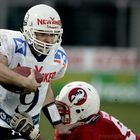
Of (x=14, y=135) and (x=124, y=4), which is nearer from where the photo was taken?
(x=14, y=135)

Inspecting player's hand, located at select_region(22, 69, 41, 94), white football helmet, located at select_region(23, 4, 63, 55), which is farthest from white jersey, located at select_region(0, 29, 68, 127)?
player's hand, located at select_region(22, 69, 41, 94)

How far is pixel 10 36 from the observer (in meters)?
6.86

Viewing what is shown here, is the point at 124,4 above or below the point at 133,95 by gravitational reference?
above

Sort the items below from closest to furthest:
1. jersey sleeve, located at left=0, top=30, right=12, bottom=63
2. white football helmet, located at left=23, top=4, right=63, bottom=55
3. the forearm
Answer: the forearm
jersey sleeve, located at left=0, top=30, right=12, bottom=63
white football helmet, located at left=23, top=4, right=63, bottom=55

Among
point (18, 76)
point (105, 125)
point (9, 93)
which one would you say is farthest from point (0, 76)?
point (105, 125)

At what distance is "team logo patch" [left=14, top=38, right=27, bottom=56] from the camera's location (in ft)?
22.5

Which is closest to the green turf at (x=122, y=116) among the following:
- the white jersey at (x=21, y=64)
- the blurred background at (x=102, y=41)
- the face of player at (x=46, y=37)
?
the blurred background at (x=102, y=41)

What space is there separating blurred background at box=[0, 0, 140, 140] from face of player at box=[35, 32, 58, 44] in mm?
11425

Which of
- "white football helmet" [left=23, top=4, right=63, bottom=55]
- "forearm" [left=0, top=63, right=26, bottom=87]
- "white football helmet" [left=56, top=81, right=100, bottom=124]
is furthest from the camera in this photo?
"white football helmet" [left=56, top=81, right=100, bottom=124]

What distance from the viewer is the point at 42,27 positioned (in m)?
6.81

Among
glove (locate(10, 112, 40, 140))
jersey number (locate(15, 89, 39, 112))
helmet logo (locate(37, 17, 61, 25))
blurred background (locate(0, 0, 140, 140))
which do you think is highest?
helmet logo (locate(37, 17, 61, 25))

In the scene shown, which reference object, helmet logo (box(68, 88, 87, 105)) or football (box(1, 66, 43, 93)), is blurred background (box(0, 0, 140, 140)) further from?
football (box(1, 66, 43, 93))

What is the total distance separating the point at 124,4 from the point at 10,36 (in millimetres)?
16620

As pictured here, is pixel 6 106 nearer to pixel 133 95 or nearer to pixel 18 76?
pixel 18 76
